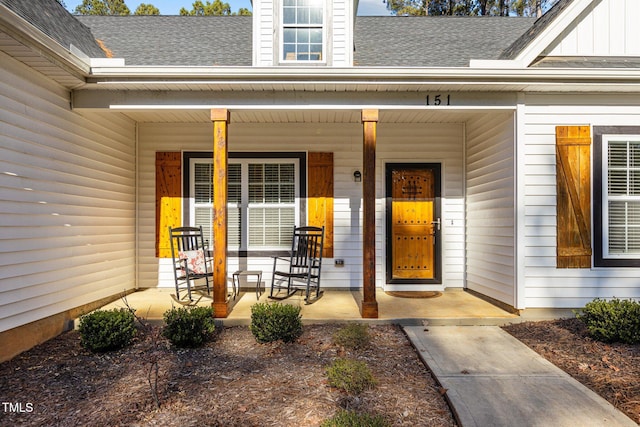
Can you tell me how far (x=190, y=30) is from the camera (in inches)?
257

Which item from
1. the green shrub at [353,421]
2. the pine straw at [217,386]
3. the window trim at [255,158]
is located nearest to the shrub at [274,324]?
the pine straw at [217,386]

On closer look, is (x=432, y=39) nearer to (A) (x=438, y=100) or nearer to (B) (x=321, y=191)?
(A) (x=438, y=100)

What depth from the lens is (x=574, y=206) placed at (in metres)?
4.32

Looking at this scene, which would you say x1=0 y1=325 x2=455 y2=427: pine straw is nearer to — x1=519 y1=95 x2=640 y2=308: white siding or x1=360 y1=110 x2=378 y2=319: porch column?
x1=360 y1=110 x2=378 y2=319: porch column

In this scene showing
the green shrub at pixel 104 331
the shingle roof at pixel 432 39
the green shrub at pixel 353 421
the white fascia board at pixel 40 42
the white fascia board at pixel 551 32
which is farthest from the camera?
the shingle roof at pixel 432 39

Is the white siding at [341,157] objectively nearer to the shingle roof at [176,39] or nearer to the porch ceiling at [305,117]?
the porch ceiling at [305,117]

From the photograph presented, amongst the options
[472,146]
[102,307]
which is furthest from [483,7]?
[102,307]

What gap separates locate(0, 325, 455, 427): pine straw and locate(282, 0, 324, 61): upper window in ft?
11.5

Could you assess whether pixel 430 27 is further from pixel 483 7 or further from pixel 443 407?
pixel 483 7

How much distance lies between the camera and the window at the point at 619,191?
4344mm

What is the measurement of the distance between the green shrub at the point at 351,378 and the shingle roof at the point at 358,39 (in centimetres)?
402

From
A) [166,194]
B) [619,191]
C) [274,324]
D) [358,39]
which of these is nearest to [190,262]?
[166,194]

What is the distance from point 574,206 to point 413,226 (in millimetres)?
2096

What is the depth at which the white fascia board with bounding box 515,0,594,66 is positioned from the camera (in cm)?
415
